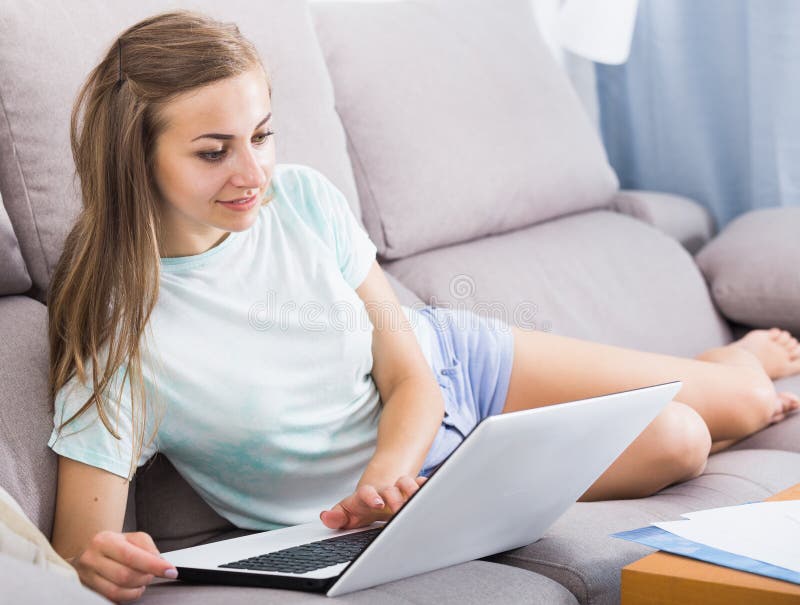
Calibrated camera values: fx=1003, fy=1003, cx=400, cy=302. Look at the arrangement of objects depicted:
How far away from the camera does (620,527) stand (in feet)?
3.72

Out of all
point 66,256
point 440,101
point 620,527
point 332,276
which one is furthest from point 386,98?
point 620,527

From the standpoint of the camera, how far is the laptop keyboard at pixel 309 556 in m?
0.92

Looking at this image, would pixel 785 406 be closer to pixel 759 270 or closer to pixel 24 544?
pixel 759 270

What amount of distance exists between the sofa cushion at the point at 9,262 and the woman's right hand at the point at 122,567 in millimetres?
422

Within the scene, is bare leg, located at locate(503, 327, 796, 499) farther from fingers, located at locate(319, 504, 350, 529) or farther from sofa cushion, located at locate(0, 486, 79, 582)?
sofa cushion, located at locate(0, 486, 79, 582)

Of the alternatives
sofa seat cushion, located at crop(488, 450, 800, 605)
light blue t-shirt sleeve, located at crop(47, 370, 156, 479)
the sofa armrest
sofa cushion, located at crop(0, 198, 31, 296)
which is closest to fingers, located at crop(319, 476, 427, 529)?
sofa seat cushion, located at crop(488, 450, 800, 605)

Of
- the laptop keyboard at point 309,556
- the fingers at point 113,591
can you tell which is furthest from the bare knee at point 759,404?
the fingers at point 113,591

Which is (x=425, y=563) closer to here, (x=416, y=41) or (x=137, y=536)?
(x=137, y=536)

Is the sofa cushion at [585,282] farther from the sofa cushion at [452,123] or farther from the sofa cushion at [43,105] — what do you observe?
the sofa cushion at [43,105]

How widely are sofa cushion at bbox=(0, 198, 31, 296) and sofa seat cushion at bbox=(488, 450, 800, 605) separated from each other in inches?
25.7

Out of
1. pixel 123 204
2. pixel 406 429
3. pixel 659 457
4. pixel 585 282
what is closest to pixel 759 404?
pixel 659 457

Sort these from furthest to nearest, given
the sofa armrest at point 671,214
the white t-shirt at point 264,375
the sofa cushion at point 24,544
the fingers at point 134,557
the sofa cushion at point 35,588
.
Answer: the sofa armrest at point 671,214 → the white t-shirt at point 264,375 → the fingers at point 134,557 → the sofa cushion at point 24,544 → the sofa cushion at point 35,588

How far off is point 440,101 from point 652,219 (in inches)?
23.4

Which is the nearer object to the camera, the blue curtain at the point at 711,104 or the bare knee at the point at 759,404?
the bare knee at the point at 759,404
